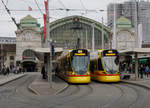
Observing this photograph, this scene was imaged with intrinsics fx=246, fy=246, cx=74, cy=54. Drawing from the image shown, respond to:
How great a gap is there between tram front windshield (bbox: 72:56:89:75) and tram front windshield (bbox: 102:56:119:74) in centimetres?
156

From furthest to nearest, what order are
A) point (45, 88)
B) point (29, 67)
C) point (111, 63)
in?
point (29, 67)
point (111, 63)
point (45, 88)

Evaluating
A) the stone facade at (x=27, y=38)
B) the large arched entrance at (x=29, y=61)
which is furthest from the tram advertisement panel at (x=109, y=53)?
the stone facade at (x=27, y=38)

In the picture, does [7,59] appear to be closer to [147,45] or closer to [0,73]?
[0,73]

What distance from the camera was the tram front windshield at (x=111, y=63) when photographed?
20953mm

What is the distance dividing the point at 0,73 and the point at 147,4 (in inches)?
1176

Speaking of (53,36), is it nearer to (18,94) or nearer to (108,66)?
(108,66)

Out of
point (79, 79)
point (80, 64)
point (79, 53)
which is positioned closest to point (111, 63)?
point (80, 64)

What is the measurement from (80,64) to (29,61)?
47.6m

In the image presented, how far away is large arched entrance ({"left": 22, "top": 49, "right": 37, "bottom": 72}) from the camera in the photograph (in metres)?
66.8

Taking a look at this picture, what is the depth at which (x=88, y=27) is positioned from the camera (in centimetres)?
7012

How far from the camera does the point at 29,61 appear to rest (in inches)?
2621

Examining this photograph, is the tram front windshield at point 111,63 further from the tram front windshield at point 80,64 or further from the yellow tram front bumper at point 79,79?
the yellow tram front bumper at point 79,79

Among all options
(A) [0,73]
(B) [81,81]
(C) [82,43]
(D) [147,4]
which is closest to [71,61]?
(B) [81,81]

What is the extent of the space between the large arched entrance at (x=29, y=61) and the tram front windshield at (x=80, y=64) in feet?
154
